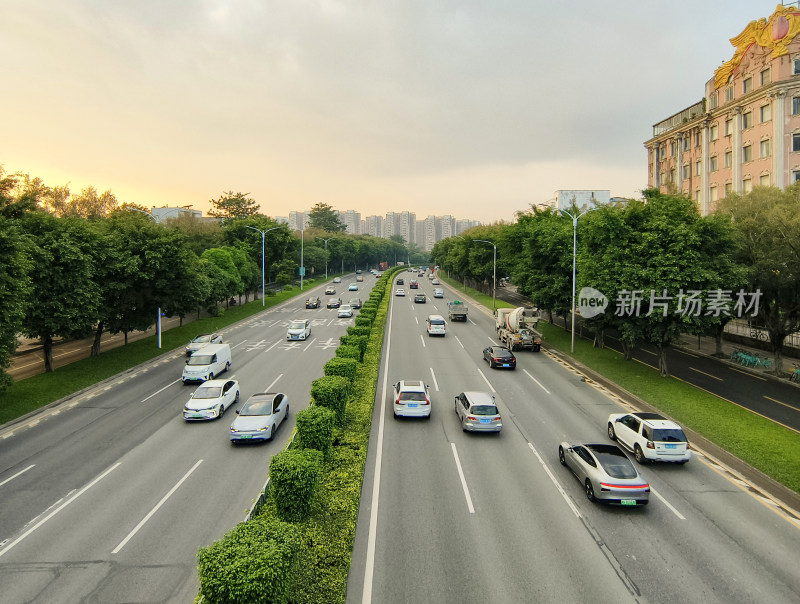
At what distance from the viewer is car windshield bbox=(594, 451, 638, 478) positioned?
1396 cm

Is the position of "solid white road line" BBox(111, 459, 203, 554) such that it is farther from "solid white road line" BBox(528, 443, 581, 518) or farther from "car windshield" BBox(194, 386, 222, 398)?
"solid white road line" BBox(528, 443, 581, 518)

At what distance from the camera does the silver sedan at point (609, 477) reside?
1366 cm

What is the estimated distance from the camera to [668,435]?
16984 mm

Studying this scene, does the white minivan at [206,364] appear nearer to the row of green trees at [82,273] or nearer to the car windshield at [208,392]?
the car windshield at [208,392]

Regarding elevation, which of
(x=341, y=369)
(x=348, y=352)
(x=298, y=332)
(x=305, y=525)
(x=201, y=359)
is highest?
(x=348, y=352)

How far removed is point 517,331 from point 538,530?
2817 cm

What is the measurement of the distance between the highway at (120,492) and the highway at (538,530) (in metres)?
4.13

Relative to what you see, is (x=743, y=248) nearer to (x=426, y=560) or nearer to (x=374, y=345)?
(x=374, y=345)

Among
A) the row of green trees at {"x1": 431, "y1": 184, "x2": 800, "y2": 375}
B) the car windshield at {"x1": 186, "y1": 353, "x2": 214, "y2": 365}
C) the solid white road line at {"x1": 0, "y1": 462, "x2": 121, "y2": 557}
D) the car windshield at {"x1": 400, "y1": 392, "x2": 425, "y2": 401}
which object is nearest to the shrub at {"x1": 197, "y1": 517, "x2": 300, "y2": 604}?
the solid white road line at {"x1": 0, "y1": 462, "x2": 121, "y2": 557}

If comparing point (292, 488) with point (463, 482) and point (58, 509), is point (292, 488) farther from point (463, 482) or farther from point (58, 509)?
point (58, 509)

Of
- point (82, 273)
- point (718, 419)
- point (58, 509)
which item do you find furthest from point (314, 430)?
point (82, 273)

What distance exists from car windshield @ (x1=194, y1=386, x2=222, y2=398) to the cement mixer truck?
23.8 m

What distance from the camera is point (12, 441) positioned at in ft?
64.1

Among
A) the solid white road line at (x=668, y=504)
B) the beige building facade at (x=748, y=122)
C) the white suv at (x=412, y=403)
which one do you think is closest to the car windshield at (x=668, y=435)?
the solid white road line at (x=668, y=504)
